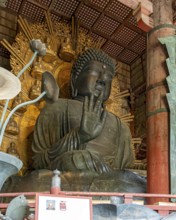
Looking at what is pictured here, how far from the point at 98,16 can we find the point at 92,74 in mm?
1539

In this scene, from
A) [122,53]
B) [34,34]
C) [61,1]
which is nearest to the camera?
[34,34]

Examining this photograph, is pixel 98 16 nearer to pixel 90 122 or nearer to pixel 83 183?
pixel 90 122

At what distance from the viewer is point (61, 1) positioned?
6043 mm

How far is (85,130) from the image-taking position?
4.04 metres

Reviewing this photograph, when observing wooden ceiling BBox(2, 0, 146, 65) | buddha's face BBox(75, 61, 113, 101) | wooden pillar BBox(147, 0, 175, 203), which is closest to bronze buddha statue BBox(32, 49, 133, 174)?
buddha's face BBox(75, 61, 113, 101)

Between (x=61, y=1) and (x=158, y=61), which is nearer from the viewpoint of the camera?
(x=158, y=61)

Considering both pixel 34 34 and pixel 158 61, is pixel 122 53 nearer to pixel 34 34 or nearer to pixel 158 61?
pixel 34 34

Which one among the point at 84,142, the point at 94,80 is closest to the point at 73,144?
the point at 84,142

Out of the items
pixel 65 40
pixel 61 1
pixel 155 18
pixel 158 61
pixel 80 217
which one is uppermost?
pixel 61 1

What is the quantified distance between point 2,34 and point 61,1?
994 millimetres

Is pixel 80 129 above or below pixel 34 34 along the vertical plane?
below

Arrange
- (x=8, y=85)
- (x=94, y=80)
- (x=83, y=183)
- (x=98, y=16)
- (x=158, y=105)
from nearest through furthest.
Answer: (x=8, y=85)
(x=158, y=105)
(x=83, y=183)
(x=94, y=80)
(x=98, y=16)

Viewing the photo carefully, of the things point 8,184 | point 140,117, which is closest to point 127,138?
point 8,184

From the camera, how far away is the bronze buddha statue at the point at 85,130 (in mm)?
4066
